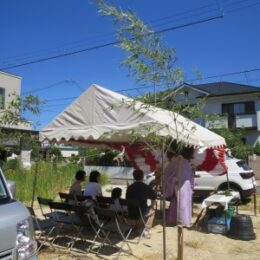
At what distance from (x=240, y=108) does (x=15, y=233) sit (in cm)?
3314

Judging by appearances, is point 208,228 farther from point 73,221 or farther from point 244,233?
point 73,221

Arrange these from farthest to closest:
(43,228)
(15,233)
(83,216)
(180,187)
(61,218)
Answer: (43,228)
(61,218)
(180,187)
(83,216)
(15,233)

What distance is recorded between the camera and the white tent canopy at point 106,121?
6.15 m

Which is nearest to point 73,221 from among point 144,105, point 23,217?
point 144,105

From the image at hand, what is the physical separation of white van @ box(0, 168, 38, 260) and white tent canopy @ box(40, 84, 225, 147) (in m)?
2.36

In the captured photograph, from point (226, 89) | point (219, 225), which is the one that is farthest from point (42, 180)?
point (226, 89)

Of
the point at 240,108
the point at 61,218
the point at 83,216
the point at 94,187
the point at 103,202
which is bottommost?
the point at 61,218

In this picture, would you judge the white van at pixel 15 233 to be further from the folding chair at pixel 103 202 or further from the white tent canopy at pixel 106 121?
the folding chair at pixel 103 202

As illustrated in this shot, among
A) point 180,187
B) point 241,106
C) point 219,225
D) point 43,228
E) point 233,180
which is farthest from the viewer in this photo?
point 241,106

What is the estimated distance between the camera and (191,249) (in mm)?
6879

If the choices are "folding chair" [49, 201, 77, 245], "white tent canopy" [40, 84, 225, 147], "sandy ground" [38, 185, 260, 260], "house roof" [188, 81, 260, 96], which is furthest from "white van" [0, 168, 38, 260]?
"house roof" [188, 81, 260, 96]

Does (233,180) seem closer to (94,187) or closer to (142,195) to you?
(142,195)

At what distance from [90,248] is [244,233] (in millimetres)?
2999

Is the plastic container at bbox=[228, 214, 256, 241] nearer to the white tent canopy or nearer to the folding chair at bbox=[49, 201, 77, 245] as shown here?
the white tent canopy
